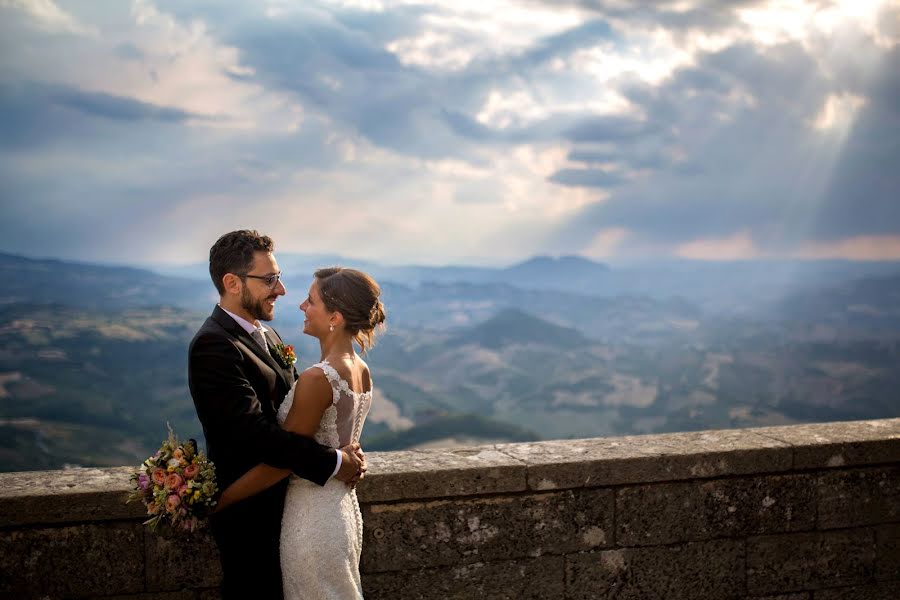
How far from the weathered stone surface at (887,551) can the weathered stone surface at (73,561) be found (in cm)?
379

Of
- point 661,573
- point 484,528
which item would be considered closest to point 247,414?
point 484,528

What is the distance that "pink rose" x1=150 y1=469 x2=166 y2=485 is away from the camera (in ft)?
8.18

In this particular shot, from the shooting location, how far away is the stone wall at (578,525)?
9.91ft

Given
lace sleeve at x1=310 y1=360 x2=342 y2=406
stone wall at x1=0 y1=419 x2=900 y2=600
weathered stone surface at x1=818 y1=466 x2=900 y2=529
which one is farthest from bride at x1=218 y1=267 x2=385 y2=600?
weathered stone surface at x1=818 y1=466 x2=900 y2=529

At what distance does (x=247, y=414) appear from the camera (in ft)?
7.77

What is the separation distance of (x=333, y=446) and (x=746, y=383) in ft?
701

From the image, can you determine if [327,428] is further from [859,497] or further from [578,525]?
[859,497]

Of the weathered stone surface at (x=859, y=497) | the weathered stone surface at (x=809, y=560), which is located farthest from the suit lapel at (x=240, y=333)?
the weathered stone surface at (x=859, y=497)

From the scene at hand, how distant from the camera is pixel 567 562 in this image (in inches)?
138

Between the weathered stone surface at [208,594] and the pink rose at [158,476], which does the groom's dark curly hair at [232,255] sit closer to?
the pink rose at [158,476]

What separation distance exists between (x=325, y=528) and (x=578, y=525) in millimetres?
1492

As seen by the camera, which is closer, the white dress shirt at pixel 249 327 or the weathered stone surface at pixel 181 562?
the white dress shirt at pixel 249 327

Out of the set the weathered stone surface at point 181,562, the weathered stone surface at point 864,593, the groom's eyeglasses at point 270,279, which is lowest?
the weathered stone surface at point 864,593

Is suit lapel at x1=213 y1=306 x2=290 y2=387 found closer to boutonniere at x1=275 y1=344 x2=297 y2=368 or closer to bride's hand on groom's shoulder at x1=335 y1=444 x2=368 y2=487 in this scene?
boutonniere at x1=275 y1=344 x2=297 y2=368
